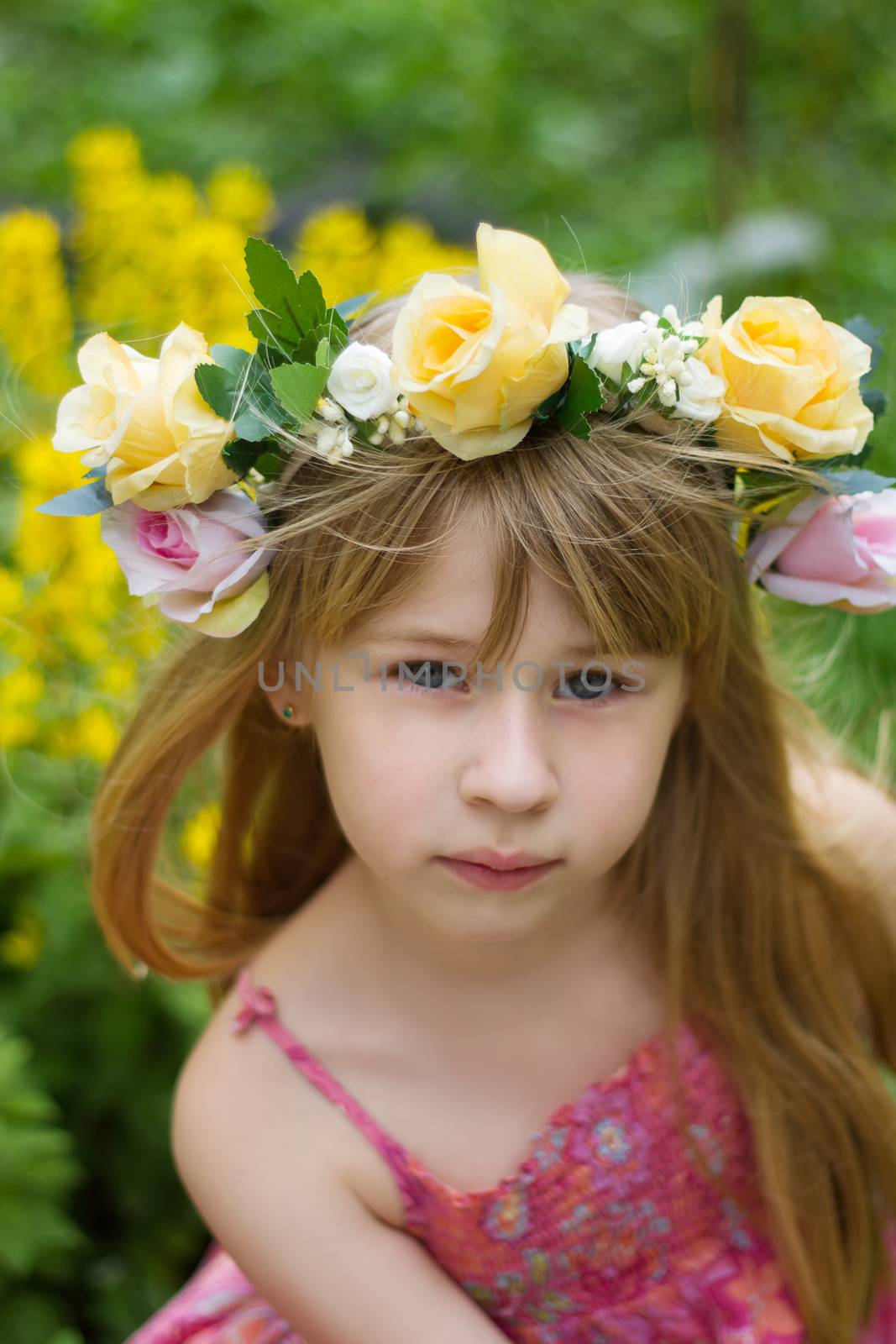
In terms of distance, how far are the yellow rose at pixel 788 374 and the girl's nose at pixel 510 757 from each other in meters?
0.33

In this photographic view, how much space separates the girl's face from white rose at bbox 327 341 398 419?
0.14 meters

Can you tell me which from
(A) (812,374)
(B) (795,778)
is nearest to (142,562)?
(A) (812,374)

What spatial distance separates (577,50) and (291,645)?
14.5 ft

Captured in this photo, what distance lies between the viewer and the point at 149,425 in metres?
1.18

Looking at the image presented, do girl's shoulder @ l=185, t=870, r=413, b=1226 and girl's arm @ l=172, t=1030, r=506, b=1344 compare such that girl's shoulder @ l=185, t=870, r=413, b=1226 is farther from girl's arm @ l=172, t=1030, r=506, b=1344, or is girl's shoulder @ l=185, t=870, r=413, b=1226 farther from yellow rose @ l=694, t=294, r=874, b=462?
yellow rose @ l=694, t=294, r=874, b=462

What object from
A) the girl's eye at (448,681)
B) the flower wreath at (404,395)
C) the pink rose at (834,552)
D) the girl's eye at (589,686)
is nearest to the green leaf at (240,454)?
the flower wreath at (404,395)

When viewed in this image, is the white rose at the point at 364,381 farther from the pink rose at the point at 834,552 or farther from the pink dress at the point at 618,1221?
the pink dress at the point at 618,1221

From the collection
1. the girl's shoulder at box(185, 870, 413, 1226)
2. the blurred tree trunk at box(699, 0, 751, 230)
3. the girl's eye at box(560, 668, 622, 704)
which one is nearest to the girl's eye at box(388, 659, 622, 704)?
the girl's eye at box(560, 668, 622, 704)

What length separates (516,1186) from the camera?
4.82 feet

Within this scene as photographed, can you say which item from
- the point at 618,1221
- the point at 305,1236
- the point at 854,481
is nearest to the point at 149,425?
the point at 854,481

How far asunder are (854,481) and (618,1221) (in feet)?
2.88

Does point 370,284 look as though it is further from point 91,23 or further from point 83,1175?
point 91,23

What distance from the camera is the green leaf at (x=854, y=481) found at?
1270mm

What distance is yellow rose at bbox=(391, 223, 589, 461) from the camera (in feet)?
3.56
